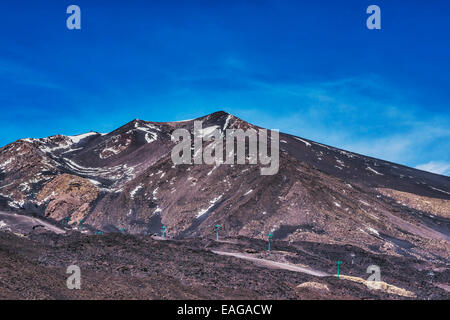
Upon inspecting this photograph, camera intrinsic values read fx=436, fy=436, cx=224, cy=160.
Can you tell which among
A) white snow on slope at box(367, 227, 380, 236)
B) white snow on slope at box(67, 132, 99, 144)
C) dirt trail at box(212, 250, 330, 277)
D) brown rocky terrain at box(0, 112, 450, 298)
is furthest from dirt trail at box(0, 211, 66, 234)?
white snow on slope at box(67, 132, 99, 144)

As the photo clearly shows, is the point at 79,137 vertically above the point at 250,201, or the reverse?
the point at 79,137

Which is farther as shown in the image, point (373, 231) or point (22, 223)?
point (22, 223)

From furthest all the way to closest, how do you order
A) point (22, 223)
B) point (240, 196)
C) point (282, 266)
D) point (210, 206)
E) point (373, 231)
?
point (210, 206), point (240, 196), point (22, 223), point (373, 231), point (282, 266)

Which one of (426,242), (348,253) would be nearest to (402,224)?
(426,242)

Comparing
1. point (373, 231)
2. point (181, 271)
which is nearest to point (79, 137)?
point (373, 231)

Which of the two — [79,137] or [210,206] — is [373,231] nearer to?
[210,206]
